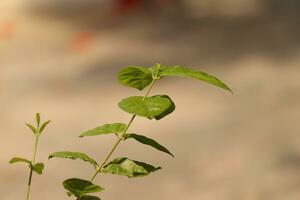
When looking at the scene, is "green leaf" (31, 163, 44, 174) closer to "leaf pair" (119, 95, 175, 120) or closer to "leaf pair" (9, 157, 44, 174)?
"leaf pair" (9, 157, 44, 174)

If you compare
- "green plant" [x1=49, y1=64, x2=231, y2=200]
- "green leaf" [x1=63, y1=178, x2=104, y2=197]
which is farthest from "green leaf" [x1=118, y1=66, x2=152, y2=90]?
"green leaf" [x1=63, y1=178, x2=104, y2=197]

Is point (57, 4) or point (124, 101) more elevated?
point (57, 4)

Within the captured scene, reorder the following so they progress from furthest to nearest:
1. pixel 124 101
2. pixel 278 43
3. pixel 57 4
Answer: pixel 278 43 < pixel 57 4 < pixel 124 101

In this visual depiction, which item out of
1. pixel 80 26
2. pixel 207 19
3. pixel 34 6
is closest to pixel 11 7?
pixel 34 6

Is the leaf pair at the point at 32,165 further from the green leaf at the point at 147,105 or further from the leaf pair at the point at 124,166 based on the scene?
the green leaf at the point at 147,105

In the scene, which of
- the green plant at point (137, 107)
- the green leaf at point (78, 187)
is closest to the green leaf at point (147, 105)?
the green plant at point (137, 107)

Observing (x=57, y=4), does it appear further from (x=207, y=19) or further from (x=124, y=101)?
(x=124, y=101)
